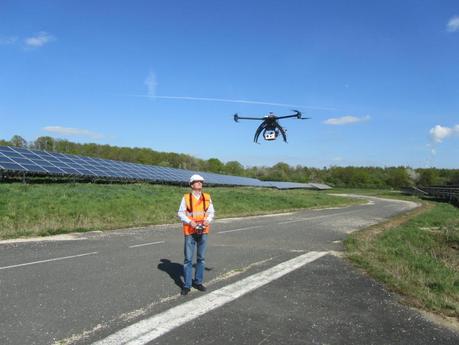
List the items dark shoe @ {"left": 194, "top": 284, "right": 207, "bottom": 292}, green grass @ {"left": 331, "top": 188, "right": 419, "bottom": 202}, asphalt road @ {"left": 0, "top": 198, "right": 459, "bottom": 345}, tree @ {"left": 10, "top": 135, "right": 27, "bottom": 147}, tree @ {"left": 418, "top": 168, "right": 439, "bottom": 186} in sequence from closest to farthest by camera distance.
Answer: asphalt road @ {"left": 0, "top": 198, "right": 459, "bottom": 345}
dark shoe @ {"left": 194, "top": 284, "right": 207, "bottom": 292}
green grass @ {"left": 331, "top": 188, "right": 419, "bottom": 202}
tree @ {"left": 10, "top": 135, "right": 27, "bottom": 147}
tree @ {"left": 418, "top": 168, "right": 439, "bottom": 186}

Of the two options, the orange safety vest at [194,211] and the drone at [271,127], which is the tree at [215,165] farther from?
the orange safety vest at [194,211]

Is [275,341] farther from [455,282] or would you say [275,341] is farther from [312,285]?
[455,282]

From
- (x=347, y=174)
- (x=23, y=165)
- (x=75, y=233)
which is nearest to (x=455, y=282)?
(x=75, y=233)

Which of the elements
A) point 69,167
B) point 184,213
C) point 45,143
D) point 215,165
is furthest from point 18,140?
point 184,213

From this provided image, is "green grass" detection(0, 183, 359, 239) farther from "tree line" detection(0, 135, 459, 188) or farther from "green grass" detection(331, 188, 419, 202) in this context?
"tree line" detection(0, 135, 459, 188)

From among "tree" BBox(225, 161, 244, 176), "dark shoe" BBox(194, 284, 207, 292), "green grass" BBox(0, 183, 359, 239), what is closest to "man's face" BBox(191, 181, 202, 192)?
"dark shoe" BBox(194, 284, 207, 292)

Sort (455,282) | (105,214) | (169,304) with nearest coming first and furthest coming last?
(169,304)
(455,282)
(105,214)

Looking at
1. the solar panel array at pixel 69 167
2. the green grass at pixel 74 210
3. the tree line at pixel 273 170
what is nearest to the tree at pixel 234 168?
the tree line at pixel 273 170
